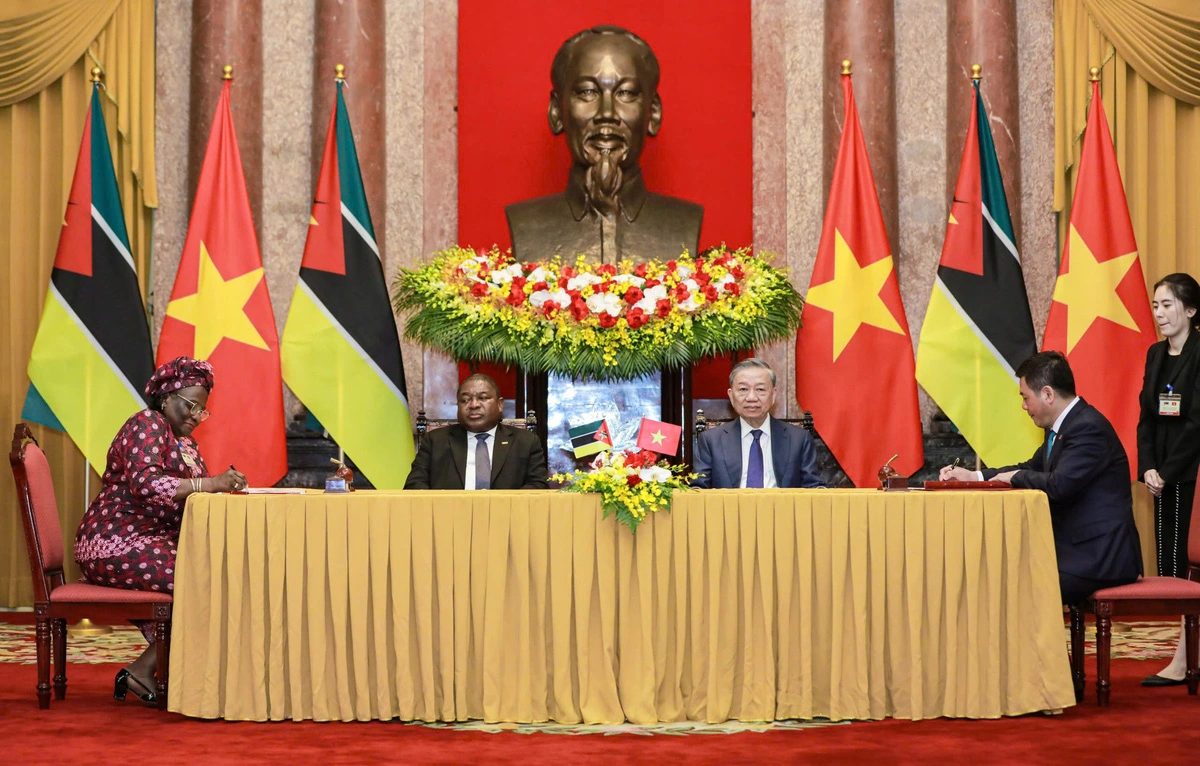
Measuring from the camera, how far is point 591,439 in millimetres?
4676

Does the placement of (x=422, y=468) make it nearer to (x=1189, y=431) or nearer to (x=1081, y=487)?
(x=1081, y=487)

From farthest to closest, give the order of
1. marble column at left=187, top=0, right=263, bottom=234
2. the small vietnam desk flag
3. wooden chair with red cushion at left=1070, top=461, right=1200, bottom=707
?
marble column at left=187, top=0, right=263, bottom=234
wooden chair with red cushion at left=1070, top=461, right=1200, bottom=707
the small vietnam desk flag

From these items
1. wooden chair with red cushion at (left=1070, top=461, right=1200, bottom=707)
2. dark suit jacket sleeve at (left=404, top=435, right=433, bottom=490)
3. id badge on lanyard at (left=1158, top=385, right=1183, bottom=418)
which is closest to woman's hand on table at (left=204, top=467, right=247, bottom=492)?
dark suit jacket sleeve at (left=404, top=435, right=433, bottom=490)

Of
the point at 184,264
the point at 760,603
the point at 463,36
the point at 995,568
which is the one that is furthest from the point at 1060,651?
the point at 463,36

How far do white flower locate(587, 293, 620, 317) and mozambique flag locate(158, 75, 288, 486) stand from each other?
200cm

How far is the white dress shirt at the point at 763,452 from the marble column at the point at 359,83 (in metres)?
3.22

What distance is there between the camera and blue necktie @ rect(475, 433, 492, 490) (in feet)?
19.1

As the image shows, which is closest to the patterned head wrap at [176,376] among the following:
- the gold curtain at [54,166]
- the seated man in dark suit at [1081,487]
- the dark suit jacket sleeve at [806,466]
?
the dark suit jacket sleeve at [806,466]

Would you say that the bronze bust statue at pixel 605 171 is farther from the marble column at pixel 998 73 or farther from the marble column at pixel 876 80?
the marble column at pixel 998 73

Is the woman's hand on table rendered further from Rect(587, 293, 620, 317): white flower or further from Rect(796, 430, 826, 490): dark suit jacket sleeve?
Rect(796, 430, 826, 490): dark suit jacket sleeve

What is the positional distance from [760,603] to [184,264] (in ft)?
13.0

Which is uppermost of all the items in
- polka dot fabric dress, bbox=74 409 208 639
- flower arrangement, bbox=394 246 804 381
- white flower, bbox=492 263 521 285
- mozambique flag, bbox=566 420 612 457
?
white flower, bbox=492 263 521 285

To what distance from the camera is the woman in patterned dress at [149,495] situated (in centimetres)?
462

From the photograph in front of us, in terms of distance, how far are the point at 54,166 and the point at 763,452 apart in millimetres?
4614
